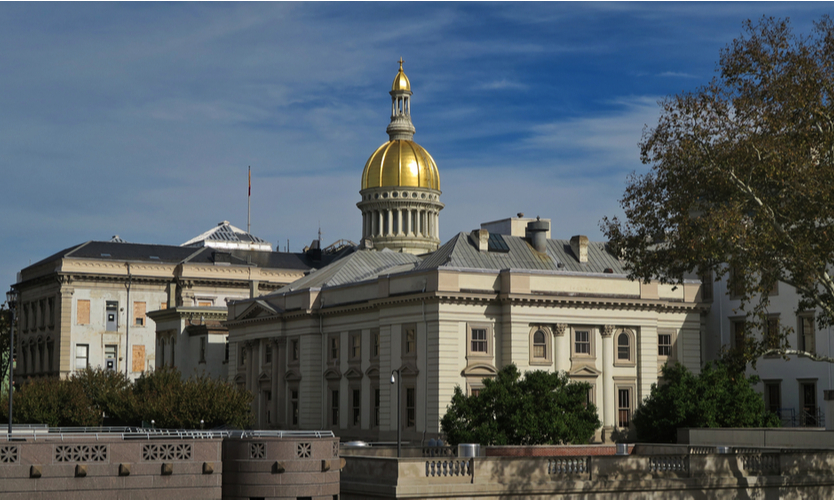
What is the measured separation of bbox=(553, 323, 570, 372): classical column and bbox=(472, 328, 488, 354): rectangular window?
155 inches

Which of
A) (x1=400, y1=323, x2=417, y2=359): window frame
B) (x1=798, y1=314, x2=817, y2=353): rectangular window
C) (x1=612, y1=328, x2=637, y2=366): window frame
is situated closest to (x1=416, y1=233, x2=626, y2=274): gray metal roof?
(x1=612, y1=328, x2=637, y2=366): window frame

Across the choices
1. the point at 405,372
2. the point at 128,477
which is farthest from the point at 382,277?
the point at 128,477

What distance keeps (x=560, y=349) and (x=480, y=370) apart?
4840 millimetres

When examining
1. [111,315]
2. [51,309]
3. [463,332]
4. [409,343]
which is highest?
[51,309]

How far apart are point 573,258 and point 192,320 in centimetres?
3726

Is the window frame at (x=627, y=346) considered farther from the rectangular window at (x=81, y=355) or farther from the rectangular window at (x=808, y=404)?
the rectangular window at (x=81, y=355)

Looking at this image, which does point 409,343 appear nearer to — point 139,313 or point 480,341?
point 480,341

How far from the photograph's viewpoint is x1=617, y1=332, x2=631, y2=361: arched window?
70.0 meters

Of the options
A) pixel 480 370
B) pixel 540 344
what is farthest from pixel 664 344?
pixel 480 370

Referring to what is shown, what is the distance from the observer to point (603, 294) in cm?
6869

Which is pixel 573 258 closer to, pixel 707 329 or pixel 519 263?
pixel 519 263

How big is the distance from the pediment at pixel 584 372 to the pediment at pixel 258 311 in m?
21.1

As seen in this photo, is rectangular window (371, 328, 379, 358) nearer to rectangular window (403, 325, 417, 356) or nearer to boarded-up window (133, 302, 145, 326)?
rectangular window (403, 325, 417, 356)

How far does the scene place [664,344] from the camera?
72750 millimetres
